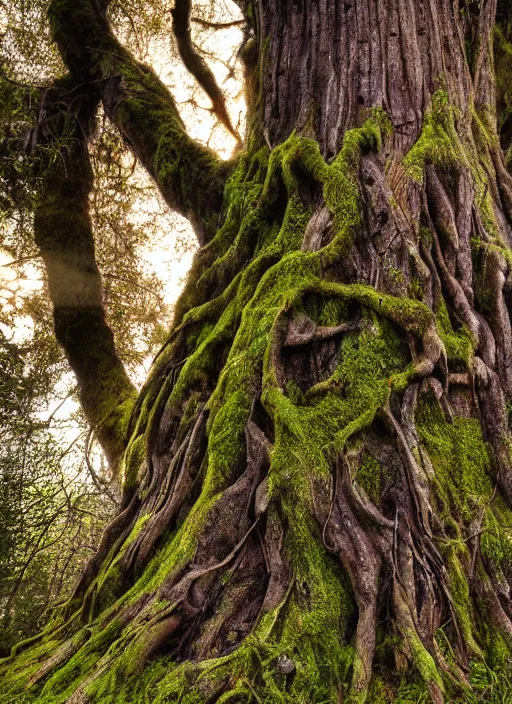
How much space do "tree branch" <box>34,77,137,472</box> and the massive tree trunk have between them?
120cm

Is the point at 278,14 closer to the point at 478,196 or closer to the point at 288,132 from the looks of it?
the point at 288,132

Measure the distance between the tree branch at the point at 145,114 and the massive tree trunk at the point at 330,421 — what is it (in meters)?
Result: 0.28

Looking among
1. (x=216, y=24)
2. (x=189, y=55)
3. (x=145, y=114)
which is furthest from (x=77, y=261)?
(x=216, y=24)

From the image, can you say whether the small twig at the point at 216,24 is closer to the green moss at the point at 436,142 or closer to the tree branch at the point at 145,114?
the tree branch at the point at 145,114

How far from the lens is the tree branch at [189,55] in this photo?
27.1 feet

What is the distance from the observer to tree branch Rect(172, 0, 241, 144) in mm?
8266

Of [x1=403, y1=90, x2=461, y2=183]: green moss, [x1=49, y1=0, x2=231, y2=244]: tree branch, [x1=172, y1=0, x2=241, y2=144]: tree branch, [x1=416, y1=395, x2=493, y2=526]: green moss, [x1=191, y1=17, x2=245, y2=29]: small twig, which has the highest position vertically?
[x1=191, y1=17, x2=245, y2=29]: small twig

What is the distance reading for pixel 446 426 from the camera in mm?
3326

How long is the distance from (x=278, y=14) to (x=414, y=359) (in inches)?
156

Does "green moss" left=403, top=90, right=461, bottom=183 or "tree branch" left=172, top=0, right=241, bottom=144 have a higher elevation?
"tree branch" left=172, top=0, right=241, bottom=144

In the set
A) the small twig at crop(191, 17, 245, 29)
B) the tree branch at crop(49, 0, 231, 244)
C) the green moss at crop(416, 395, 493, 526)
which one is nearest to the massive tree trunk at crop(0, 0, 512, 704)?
the green moss at crop(416, 395, 493, 526)

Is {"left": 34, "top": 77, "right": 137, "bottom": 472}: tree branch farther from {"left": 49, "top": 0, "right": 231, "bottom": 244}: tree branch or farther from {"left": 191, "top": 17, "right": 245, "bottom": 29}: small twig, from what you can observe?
{"left": 191, "top": 17, "right": 245, "bottom": 29}: small twig

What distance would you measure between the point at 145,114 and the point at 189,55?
3.12 meters

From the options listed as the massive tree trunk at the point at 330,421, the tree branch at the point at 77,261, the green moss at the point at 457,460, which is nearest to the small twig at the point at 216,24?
the tree branch at the point at 77,261
